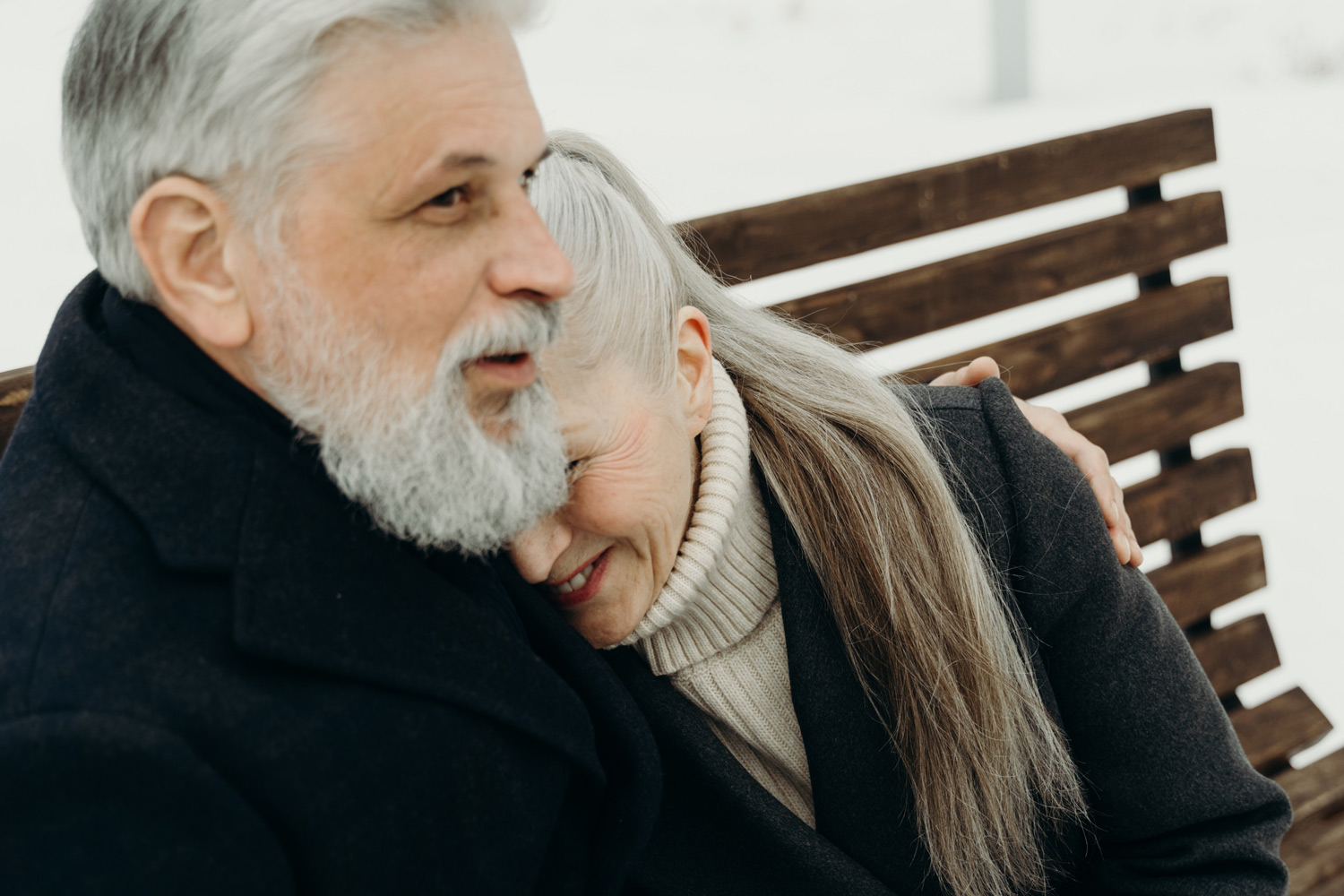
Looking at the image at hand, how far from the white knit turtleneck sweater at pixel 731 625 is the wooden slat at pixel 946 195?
1.98ft

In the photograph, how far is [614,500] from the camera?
136 cm

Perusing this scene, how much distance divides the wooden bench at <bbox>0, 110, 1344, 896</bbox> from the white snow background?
16.2 inches

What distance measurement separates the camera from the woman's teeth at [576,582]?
142 centimetres

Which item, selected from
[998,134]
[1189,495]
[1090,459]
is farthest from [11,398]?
[998,134]

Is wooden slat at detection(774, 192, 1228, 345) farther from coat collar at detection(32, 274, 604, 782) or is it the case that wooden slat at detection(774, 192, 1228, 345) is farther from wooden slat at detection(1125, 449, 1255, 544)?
coat collar at detection(32, 274, 604, 782)

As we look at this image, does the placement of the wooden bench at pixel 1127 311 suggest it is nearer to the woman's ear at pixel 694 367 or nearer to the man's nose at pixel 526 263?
the woman's ear at pixel 694 367

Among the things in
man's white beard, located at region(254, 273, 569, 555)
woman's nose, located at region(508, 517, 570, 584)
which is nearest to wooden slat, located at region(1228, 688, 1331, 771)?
woman's nose, located at region(508, 517, 570, 584)

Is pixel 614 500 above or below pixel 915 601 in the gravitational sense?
above

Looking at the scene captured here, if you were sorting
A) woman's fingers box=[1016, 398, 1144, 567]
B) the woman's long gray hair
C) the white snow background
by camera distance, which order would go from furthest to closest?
the white snow background → woman's fingers box=[1016, 398, 1144, 567] → the woman's long gray hair

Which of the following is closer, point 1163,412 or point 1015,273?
point 1015,273

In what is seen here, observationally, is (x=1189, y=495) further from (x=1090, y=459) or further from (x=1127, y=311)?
(x=1090, y=459)

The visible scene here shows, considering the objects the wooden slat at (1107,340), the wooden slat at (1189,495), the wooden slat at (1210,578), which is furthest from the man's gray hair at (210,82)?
the wooden slat at (1210,578)

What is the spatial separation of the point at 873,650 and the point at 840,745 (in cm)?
14

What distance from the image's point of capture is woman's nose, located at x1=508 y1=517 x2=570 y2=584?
4.47ft
